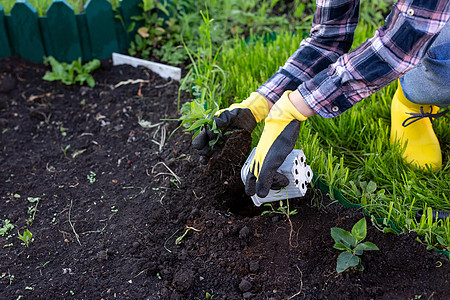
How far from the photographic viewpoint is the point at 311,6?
3.45m

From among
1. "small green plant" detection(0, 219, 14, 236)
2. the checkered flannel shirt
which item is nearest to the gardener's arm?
the checkered flannel shirt

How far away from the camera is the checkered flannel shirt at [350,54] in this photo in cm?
142

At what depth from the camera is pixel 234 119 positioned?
1.96m

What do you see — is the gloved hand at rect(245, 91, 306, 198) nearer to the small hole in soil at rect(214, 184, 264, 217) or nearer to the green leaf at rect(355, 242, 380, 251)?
the small hole in soil at rect(214, 184, 264, 217)

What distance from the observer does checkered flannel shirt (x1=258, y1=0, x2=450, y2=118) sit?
4.65 ft

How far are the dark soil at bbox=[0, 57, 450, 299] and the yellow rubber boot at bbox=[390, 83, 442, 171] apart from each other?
0.54 m

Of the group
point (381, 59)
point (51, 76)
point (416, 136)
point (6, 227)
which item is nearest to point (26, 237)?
point (6, 227)

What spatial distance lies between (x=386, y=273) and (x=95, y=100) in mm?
1969

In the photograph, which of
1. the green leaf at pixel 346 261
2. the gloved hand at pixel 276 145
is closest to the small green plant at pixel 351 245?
the green leaf at pixel 346 261

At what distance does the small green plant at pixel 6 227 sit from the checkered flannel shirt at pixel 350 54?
124cm

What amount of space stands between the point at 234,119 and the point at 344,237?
0.68m

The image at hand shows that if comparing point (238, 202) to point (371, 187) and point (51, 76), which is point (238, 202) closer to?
point (371, 187)

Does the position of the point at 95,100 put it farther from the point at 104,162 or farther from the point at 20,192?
the point at 20,192

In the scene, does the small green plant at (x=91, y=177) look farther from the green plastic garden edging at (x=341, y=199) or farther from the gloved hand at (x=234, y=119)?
the green plastic garden edging at (x=341, y=199)
